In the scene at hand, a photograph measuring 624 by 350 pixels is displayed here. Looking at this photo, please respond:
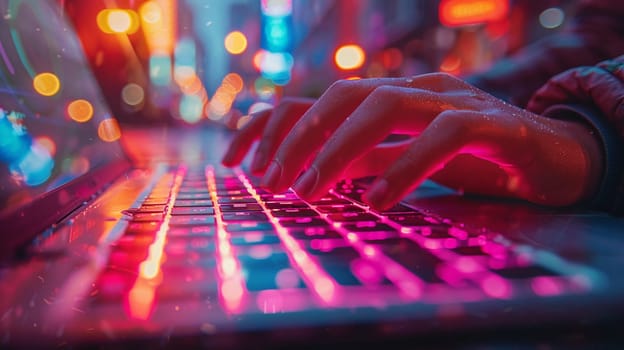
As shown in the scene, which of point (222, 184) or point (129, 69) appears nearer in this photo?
point (222, 184)

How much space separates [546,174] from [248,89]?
15647 mm

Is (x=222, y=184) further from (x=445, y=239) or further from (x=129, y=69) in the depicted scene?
(x=129, y=69)

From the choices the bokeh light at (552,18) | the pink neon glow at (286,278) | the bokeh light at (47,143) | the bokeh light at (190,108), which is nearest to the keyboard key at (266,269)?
the pink neon glow at (286,278)

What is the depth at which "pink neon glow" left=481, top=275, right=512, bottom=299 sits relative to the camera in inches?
9.0

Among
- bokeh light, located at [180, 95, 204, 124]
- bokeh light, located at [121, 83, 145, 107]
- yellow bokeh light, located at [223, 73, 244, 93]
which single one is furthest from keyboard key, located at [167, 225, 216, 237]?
yellow bokeh light, located at [223, 73, 244, 93]

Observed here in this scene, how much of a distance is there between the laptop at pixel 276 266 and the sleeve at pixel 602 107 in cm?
4

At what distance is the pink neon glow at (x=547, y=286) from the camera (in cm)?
23

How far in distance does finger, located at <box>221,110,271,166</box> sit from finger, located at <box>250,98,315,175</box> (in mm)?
147

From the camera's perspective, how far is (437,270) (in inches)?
10.9

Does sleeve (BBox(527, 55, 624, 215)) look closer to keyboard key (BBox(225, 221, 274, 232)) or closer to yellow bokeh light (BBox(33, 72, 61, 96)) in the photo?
keyboard key (BBox(225, 221, 274, 232))

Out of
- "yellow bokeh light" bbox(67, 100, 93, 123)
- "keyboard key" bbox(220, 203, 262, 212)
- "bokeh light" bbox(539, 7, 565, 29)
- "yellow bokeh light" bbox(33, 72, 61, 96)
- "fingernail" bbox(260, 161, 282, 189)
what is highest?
"bokeh light" bbox(539, 7, 565, 29)

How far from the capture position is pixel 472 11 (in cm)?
304

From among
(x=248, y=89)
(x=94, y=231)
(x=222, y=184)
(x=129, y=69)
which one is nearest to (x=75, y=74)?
(x=222, y=184)

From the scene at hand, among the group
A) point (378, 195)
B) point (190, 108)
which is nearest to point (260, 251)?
point (378, 195)
